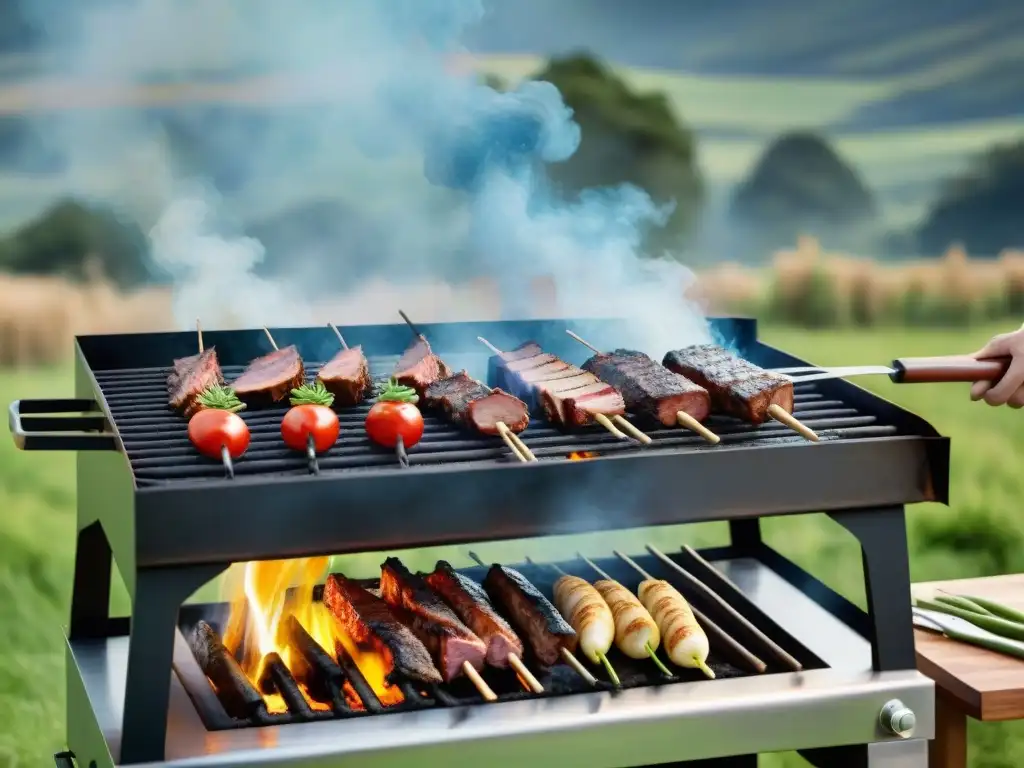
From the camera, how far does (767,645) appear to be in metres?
2.98

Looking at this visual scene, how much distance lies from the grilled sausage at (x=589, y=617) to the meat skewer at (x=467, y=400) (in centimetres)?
45

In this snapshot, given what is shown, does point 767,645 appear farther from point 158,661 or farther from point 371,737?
point 158,661

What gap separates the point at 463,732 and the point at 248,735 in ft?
1.45

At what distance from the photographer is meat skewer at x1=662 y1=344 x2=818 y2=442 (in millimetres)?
2857

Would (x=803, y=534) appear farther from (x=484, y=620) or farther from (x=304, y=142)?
(x=484, y=620)

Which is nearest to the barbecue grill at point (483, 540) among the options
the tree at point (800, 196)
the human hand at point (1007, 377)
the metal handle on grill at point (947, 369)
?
the metal handle on grill at point (947, 369)

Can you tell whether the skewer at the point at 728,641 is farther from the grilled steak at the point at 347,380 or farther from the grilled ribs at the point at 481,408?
the grilled steak at the point at 347,380

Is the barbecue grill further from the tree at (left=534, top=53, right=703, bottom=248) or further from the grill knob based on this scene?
the tree at (left=534, top=53, right=703, bottom=248)

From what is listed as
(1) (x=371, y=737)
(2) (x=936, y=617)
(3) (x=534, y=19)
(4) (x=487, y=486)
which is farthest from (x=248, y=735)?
(3) (x=534, y=19)

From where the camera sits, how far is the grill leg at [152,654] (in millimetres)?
2307

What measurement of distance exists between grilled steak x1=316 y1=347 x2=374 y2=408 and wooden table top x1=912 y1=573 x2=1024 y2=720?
1563 millimetres

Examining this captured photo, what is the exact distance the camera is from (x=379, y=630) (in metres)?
2.86

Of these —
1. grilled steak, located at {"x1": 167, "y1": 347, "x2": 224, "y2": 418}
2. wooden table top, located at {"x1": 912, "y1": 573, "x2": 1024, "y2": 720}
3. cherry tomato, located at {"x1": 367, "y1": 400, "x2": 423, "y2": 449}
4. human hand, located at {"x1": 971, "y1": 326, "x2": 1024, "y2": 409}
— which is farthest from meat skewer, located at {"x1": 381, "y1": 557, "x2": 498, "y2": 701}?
human hand, located at {"x1": 971, "y1": 326, "x2": 1024, "y2": 409}

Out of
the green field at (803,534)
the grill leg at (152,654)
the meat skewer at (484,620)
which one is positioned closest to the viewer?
the grill leg at (152,654)
